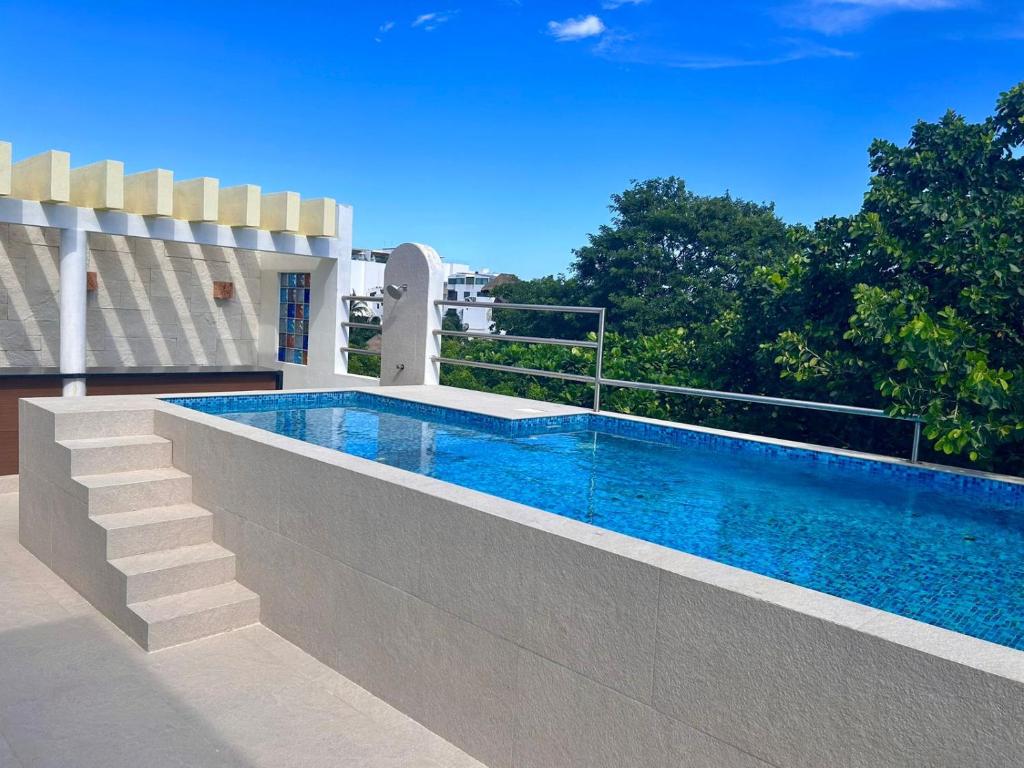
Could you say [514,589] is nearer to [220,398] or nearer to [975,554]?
[975,554]

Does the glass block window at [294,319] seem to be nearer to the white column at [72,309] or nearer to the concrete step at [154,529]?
the white column at [72,309]

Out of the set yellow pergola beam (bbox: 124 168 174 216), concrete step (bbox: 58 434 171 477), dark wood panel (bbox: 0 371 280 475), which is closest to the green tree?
concrete step (bbox: 58 434 171 477)

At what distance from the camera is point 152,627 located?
4465mm

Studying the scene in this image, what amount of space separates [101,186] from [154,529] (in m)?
4.66

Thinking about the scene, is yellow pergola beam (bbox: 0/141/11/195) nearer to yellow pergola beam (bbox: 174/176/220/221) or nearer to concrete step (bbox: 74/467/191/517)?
yellow pergola beam (bbox: 174/176/220/221)

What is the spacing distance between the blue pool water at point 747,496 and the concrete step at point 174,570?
122 cm

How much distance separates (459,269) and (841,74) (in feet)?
204

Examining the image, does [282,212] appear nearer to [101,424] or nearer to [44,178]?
[44,178]

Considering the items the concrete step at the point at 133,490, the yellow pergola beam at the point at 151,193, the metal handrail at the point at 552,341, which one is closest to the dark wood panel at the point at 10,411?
the yellow pergola beam at the point at 151,193

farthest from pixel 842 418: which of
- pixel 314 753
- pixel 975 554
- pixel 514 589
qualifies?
pixel 314 753

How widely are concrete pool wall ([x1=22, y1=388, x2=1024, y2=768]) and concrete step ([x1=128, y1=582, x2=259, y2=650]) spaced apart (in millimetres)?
142

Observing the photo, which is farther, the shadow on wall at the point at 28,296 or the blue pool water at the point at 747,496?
the shadow on wall at the point at 28,296

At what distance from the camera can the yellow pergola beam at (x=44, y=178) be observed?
7.83 m

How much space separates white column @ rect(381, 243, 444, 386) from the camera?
368 inches
